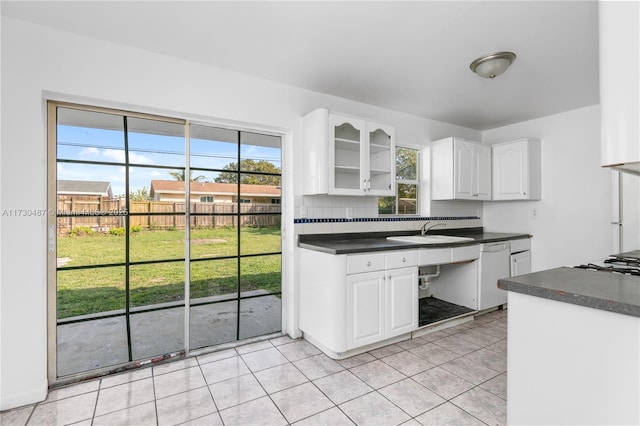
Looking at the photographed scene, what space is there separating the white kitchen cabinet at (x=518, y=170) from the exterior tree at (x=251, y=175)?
116 inches

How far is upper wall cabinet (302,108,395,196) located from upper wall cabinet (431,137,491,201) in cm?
104

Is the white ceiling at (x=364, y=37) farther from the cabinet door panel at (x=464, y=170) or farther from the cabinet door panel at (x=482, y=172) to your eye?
the cabinet door panel at (x=482, y=172)

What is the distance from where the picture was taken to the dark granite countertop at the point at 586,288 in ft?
3.31

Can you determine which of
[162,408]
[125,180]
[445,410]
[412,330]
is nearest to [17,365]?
[162,408]

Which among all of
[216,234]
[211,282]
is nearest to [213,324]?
[211,282]

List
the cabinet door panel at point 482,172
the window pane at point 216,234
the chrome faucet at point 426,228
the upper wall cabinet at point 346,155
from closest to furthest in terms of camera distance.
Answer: the upper wall cabinet at point 346,155 < the window pane at point 216,234 < the chrome faucet at point 426,228 < the cabinet door panel at point 482,172

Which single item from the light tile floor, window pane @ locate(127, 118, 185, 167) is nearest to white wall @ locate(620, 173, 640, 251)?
the light tile floor

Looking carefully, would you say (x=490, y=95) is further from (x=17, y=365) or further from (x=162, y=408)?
(x=17, y=365)

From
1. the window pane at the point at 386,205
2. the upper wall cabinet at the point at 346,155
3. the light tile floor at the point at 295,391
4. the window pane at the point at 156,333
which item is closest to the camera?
the light tile floor at the point at 295,391

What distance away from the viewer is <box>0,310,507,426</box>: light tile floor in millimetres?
1798

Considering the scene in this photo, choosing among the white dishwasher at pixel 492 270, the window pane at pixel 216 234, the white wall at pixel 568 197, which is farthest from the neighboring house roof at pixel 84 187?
the white wall at pixel 568 197

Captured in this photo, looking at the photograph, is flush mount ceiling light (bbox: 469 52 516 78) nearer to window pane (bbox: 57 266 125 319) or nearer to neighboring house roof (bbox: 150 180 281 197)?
neighboring house roof (bbox: 150 180 281 197)

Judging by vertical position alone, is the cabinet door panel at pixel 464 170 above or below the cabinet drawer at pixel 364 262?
above

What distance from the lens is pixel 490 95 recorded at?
10.6 feet
